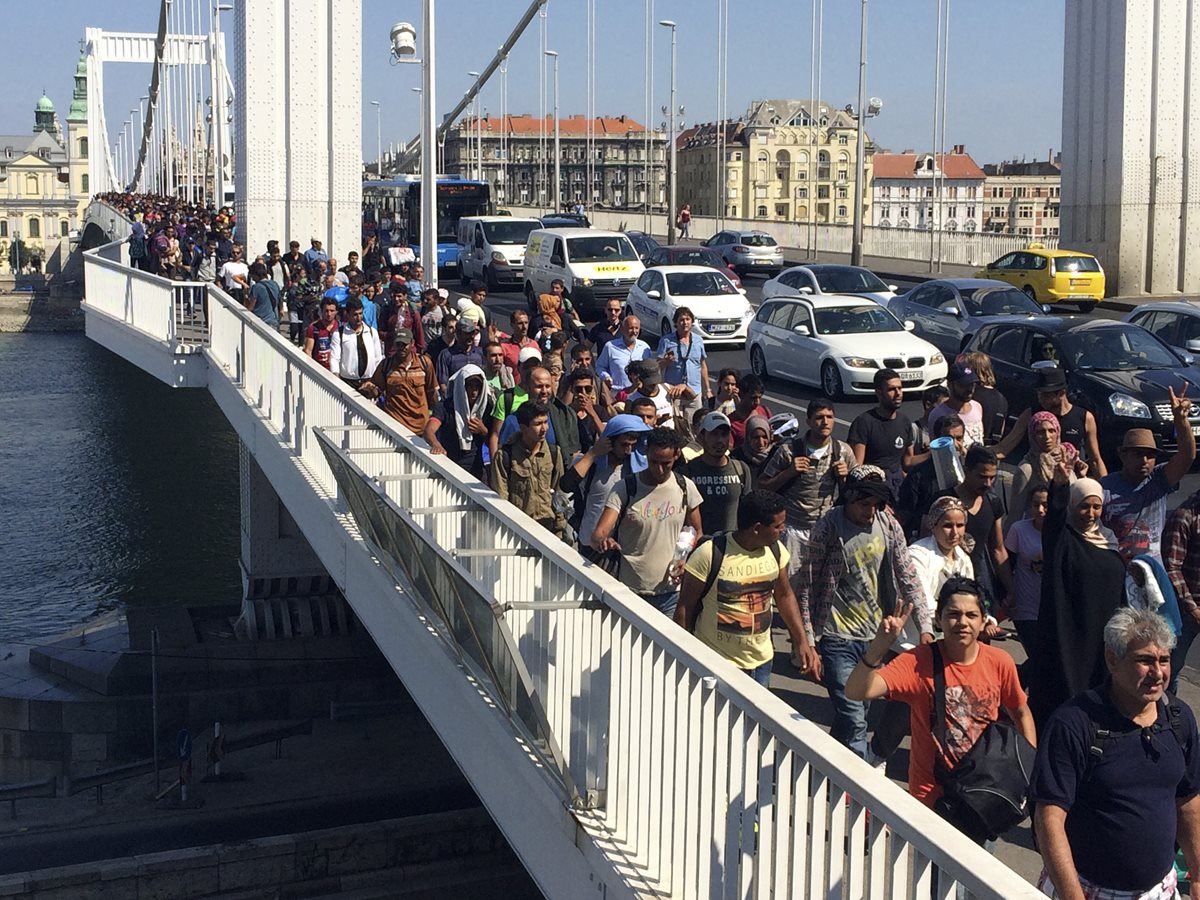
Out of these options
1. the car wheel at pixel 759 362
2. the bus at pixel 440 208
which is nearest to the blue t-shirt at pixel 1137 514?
the car wheel at pixel 759 362

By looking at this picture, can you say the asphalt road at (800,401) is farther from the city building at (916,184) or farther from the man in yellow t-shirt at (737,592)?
the city building at (916,184)

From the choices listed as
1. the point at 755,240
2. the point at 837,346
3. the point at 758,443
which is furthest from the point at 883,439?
the point at 755,240

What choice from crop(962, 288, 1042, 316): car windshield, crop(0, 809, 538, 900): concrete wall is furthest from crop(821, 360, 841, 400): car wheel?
crop(0, 809, 538, 900): concrete wall

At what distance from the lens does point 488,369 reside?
34.9 feet

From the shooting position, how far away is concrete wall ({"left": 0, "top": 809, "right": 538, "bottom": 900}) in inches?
731

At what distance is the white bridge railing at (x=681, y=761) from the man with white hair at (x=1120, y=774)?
0.53 metres

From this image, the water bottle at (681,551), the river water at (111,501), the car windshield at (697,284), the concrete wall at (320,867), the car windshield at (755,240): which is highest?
the car windshield at (755,240)

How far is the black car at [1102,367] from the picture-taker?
1558 cm

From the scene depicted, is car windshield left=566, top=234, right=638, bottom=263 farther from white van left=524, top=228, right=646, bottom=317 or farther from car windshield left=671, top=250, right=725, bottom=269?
car windshield left=671, top=250, right=725, bottom=269

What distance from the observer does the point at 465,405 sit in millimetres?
10023

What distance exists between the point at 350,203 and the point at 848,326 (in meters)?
9.76

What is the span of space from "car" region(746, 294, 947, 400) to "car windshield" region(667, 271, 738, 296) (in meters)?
3.41

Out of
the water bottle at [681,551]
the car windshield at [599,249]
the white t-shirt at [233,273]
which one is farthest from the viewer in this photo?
the car windshield at [599,249]

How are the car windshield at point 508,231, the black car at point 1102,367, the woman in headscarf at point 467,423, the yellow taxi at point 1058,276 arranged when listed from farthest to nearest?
1. the car windshield at point 508,231
2. the yellow taxi at point 1058,276
3. the black car at point 1102,367
4. the woman in headscarf at point 467,423
